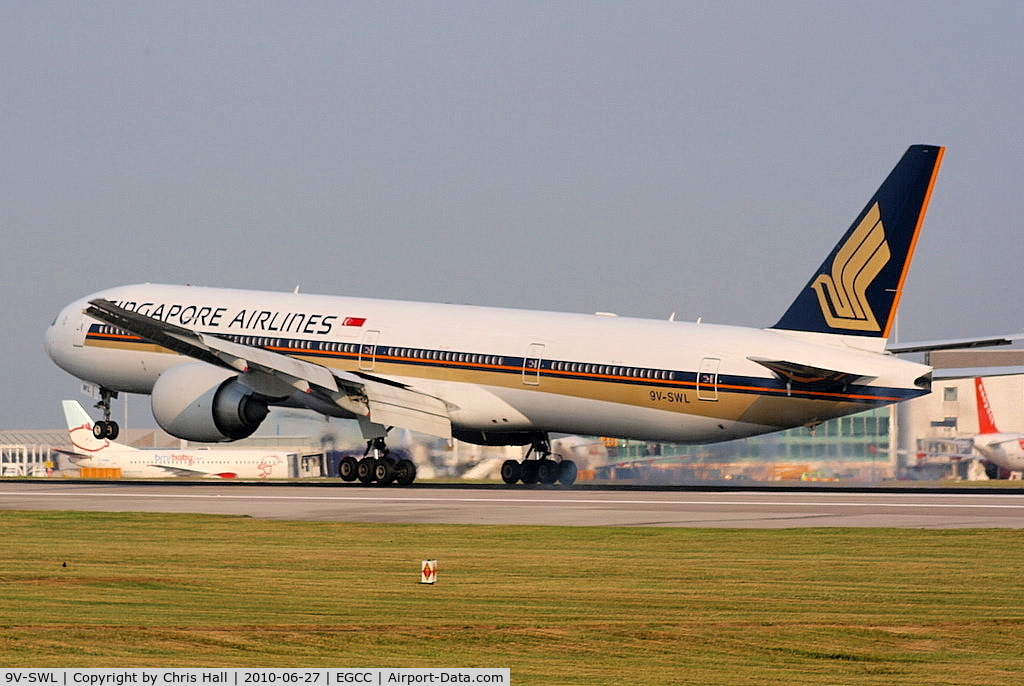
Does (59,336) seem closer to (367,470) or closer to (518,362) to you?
(367,470)

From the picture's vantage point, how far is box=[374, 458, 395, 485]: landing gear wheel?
164 feet

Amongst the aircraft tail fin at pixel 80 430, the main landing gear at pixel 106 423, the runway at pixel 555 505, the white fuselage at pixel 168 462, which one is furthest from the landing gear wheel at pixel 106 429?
the aircraft tail fin at pixel 80 430

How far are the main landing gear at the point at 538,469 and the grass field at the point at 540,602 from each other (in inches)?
935

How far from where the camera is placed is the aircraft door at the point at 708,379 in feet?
151

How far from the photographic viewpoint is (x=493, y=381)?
49.6 meters

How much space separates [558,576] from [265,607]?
546cm

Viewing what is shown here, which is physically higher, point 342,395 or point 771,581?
point 342,395

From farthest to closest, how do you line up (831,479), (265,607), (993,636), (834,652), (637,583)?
(831,479) < (637,583) < (265,607) < (993,636) < (834,652)

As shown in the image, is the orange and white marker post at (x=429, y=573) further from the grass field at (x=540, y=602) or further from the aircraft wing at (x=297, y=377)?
the aircraft wing at (x=297, y=377)

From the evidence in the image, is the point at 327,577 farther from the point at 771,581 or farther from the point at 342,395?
the point at 342,395

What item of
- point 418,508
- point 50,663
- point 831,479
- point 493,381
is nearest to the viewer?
point 50,663

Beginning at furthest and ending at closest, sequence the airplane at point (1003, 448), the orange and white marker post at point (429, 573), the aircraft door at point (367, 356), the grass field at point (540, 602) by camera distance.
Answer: the airplane at point (1003, 448) < the aircraft door at point (367, 356) < the orange and white marker post at point (429, 573) < the grass field at point (540, 602)

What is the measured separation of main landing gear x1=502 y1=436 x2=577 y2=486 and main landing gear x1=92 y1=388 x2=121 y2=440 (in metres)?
14.1

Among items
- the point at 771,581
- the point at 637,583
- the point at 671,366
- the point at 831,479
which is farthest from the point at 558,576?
the point at 831,479
